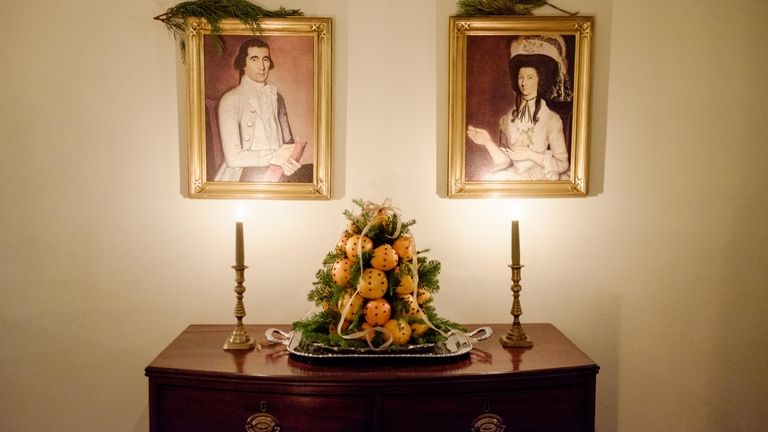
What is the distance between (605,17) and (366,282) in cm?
145

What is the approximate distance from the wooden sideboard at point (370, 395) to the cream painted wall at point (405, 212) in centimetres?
56

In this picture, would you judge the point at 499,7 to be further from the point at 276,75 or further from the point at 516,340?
the point at 516,340

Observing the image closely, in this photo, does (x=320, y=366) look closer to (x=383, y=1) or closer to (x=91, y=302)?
(x=91, y=302)

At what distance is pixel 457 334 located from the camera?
2027mm

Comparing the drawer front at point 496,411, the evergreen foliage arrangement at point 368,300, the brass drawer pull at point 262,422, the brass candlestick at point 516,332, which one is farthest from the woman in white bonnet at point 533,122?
the brass drawer pull at point 262,422

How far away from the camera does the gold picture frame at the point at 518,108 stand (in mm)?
2264

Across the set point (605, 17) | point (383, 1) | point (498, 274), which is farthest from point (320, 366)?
point (605, 17)

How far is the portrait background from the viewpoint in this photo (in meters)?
2.24

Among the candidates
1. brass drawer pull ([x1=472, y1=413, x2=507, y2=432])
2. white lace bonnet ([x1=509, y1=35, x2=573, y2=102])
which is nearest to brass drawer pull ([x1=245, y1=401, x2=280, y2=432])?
brass drawer pull ([x1=472, y1=413, x2=507, y2=432])

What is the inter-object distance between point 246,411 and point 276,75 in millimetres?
1235

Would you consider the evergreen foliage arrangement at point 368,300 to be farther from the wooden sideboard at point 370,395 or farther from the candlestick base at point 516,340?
the candlestick base at point 516,340

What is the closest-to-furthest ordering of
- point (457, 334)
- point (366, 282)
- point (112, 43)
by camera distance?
point (366, 282) → point (457, 334) → point (112, 43)

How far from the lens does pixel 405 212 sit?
7.64 ft

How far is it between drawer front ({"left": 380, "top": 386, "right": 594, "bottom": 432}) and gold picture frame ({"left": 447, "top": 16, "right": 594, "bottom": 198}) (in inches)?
31.9
